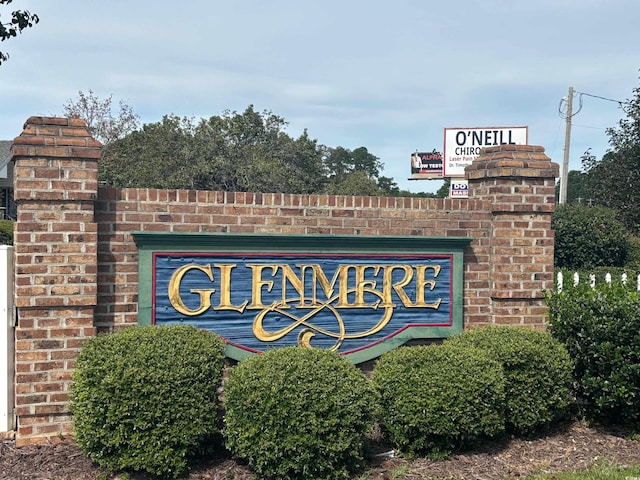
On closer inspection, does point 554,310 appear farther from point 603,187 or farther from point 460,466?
point 603,187

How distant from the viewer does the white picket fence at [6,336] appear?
515 cm

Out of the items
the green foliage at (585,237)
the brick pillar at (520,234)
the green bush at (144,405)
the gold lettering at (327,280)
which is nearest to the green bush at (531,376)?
the brick pillar at (520,234)

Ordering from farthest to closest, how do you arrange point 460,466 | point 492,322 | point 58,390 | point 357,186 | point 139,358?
point 357,186 → point 492,322 → point 58,390 → point 460,466 → point 139,358

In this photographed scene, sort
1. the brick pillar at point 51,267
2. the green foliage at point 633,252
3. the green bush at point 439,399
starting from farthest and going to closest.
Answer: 1. the green foliage at point 633,252
2. the brick pillar at point 51,267
3. the green bush at point 439,399

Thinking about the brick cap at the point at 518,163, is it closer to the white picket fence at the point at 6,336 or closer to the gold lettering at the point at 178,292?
the gold lettering at the point at 178,292

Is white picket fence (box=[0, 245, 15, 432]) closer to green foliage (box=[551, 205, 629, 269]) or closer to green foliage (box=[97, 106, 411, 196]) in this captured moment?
green foliage (box=[551, 205, 629, 269])

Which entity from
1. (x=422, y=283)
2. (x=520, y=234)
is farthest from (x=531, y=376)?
(x=520, y=234)

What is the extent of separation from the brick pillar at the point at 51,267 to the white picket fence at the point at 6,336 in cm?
14

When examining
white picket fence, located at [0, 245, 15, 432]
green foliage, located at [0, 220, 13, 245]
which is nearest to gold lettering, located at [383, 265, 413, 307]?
white picket fence, located at [0, 245, 15, 432]

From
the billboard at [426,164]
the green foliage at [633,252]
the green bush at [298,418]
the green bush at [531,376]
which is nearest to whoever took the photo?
the green bush at [298,418]

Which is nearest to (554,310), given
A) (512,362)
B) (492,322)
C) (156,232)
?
(492,322)

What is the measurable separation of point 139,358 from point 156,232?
1.27 m

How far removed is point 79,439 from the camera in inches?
180

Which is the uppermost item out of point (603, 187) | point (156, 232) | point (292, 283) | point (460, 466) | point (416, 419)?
point (603, 187)
